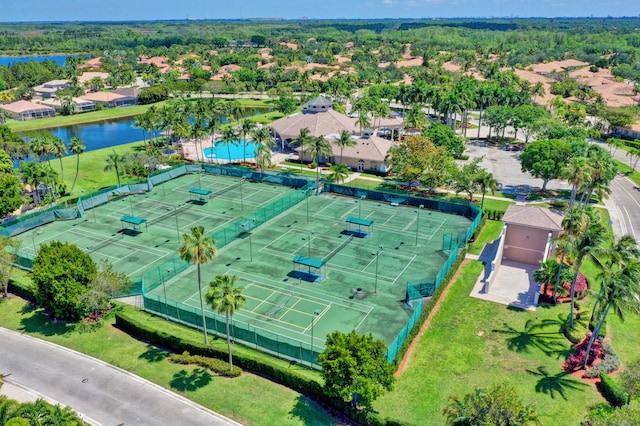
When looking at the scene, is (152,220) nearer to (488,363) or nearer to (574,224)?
(488,363)

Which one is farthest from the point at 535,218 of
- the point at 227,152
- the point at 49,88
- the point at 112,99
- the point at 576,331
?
the point at 49,88

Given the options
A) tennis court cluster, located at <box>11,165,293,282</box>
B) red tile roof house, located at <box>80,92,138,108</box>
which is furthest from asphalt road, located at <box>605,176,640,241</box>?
red tile roof house, located at <box>80,92,138,108</box>

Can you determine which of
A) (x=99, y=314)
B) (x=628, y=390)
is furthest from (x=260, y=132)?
(x=628, y=390)

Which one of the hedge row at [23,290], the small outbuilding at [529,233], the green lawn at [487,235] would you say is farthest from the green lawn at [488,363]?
the hedge row at [23,290]

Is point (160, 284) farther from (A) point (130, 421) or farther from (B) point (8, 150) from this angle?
(B) point (8, 150)

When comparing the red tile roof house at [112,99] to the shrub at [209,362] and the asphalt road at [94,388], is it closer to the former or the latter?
the asphalt road at [94,388]
